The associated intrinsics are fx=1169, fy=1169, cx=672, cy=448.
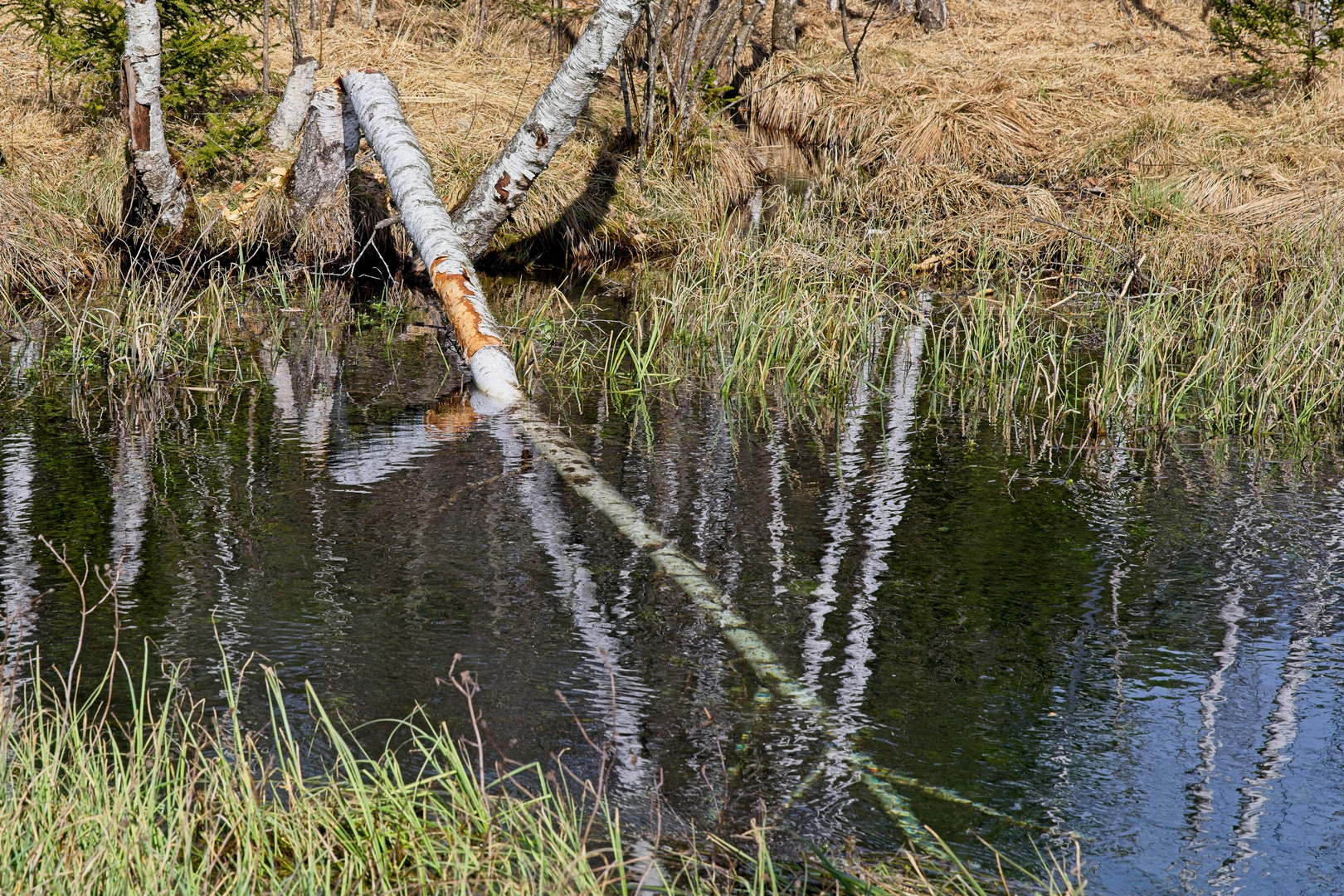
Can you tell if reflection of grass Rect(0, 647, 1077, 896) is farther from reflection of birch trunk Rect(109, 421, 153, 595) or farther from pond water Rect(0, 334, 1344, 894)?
reflection of birch trunk Rect(109, 421, 153, 595)

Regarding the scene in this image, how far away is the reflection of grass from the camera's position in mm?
1845

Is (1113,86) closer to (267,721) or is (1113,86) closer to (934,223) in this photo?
(934,223)

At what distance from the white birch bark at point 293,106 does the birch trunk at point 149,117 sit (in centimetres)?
130

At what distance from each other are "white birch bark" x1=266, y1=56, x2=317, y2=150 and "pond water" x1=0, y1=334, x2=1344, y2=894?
14.5 ft

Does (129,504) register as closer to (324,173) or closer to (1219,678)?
(1219,678)

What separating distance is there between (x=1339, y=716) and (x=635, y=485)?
241 cm

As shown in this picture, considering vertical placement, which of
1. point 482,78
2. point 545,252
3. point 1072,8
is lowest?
point 545,252

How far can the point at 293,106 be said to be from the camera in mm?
9234

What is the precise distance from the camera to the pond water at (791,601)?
2459mm

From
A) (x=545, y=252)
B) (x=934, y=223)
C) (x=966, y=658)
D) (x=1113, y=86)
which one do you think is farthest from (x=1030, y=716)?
(x=1113, y=86)

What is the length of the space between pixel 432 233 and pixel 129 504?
3.13 metres

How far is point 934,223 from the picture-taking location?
8875 mm

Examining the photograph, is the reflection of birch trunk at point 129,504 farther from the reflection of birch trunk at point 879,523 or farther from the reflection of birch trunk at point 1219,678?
the reflection of birch trunk at point 1219,678

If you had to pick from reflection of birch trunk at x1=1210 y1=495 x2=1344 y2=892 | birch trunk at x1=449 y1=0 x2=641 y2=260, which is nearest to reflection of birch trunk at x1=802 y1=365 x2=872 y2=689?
reflection of birch trunk at x1=1210 y1=495 x2=1344 y2=892
